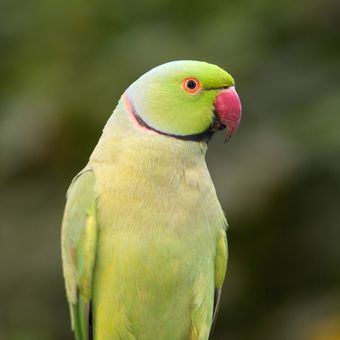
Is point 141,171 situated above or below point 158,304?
above

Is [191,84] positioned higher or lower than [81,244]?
higher

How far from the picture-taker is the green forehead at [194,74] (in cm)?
393

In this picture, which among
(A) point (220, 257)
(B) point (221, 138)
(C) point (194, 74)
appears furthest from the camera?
(B) point (221, 138)

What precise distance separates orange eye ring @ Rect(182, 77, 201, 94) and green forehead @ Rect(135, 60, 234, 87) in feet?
0.04

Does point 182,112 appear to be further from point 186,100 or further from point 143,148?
point 143,148

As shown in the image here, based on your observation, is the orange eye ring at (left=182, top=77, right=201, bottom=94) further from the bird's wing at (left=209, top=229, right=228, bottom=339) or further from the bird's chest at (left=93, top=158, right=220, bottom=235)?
the bird's wing at (left=209, top=229, right=228, bottom=339)

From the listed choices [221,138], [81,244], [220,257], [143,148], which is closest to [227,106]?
[143,148]

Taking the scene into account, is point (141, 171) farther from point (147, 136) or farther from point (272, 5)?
point (272, 5)

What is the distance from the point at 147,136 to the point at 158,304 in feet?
2.38

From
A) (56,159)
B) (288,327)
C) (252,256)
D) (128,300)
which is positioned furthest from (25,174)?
(128,300)

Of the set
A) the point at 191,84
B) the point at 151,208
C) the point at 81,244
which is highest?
the point at 191,84

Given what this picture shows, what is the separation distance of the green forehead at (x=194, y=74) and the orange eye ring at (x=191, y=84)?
1 centimetres

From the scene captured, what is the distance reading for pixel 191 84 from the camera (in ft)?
12.9

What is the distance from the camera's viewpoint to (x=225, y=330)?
6.30 meters
